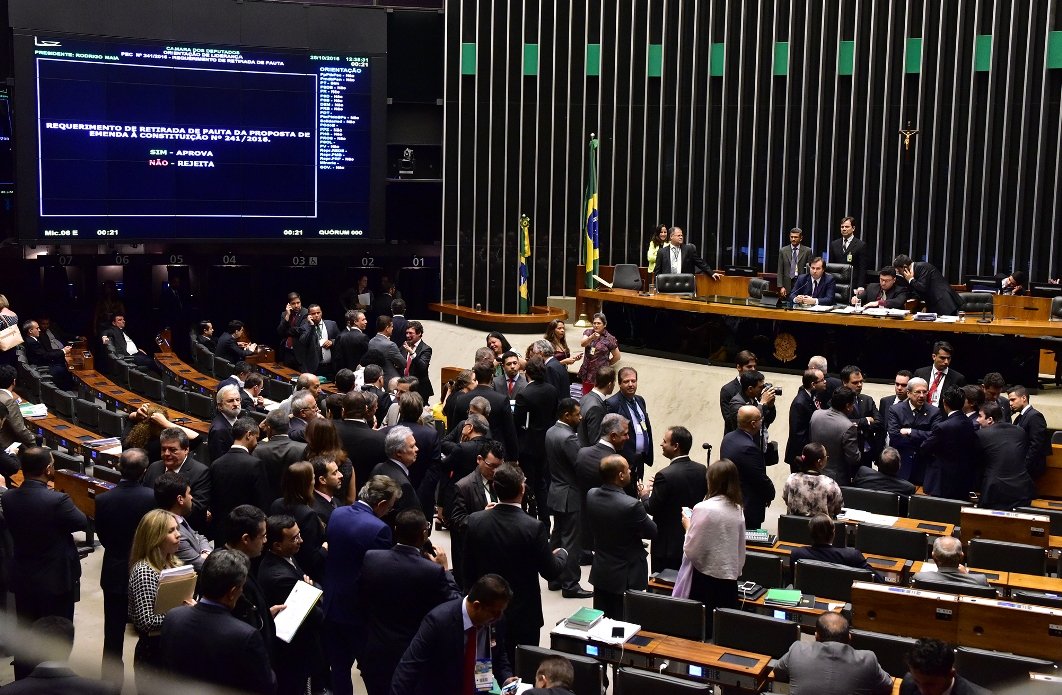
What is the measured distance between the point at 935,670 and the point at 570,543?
3.64 metres

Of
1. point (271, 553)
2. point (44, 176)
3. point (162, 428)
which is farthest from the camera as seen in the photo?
point (44, 176)

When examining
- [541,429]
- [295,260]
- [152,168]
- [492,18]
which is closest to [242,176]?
[152,168]

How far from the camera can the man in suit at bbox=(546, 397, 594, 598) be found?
7152 mm

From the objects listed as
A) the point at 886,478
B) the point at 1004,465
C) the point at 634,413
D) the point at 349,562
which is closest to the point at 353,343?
the point at 634,413

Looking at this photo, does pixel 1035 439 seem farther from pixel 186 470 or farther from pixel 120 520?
pixel 120 520

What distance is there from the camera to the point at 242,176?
49.4ft

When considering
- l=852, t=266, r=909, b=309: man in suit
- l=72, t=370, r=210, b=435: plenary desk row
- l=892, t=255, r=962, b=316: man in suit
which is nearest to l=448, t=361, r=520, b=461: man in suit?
l=72, t=370, r=210, b=435: plenary desk row

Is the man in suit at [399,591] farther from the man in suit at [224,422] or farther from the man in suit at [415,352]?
the man in suit at [415,352]

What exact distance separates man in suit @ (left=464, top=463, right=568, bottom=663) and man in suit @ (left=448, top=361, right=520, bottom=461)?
7.90 ft

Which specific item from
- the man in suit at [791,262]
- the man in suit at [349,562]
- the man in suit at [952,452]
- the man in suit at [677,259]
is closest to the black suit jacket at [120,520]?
the man in suit at [349,562]

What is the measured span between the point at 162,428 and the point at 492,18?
11.1 metres

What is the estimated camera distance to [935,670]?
4227mm

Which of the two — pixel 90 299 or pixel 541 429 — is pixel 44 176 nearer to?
pixel 90 299

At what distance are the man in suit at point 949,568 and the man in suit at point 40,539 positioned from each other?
4.17 metres
